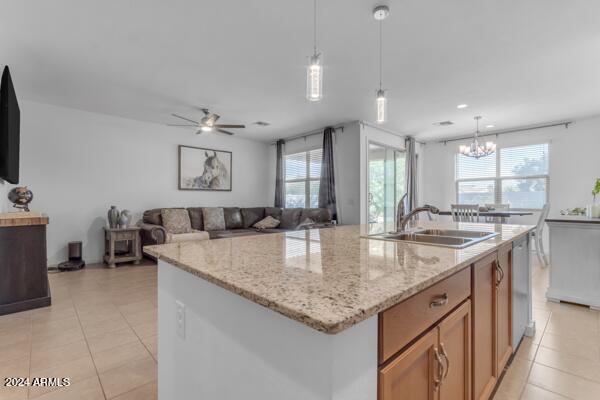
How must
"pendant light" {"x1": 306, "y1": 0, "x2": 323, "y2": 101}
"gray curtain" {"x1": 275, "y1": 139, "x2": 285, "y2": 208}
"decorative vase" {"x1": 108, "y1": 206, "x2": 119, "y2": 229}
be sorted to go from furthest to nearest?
"gray curtain" {"x1": 275, "y1": 139, "x2": 285, "y2": 208}, "decorative vase" {"x1": 108, "y1": 206, "x2": 119, "y2": 229}, "pendant light" {"x1": 306, "y1": 0, "x2": 323, "y2": 101}

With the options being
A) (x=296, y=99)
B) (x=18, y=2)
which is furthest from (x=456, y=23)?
(x=18, y=2)

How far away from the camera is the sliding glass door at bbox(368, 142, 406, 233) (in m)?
5.93

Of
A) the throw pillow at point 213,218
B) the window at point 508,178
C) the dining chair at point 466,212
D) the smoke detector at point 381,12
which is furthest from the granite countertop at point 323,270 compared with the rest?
the window at point 508,178

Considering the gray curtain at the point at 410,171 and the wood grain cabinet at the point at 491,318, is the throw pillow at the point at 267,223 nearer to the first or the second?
the gray curtain at the point at 410,171

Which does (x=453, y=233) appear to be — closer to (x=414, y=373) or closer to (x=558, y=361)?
(x=558, y=361)

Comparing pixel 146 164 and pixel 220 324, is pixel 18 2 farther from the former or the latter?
pixel 146 164

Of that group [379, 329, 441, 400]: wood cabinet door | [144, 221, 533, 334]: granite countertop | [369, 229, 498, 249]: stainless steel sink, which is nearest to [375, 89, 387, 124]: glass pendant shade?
[369, 229, 498, 249]: stainless steel sink

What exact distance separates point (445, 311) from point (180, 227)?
186 inches

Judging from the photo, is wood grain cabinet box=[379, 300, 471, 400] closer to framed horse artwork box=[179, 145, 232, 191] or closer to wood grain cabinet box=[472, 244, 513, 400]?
wood grain cabinet box=[472, 244, 513, 400]

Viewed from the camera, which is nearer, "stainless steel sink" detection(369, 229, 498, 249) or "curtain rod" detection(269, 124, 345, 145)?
"stainless steel sink" detection(369, 229, 498, 249)

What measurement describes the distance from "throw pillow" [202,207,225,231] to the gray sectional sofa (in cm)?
8

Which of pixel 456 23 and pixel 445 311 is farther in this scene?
pixel 456 23

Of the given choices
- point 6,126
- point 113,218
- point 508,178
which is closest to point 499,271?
point 6,126

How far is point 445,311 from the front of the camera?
1.01m
